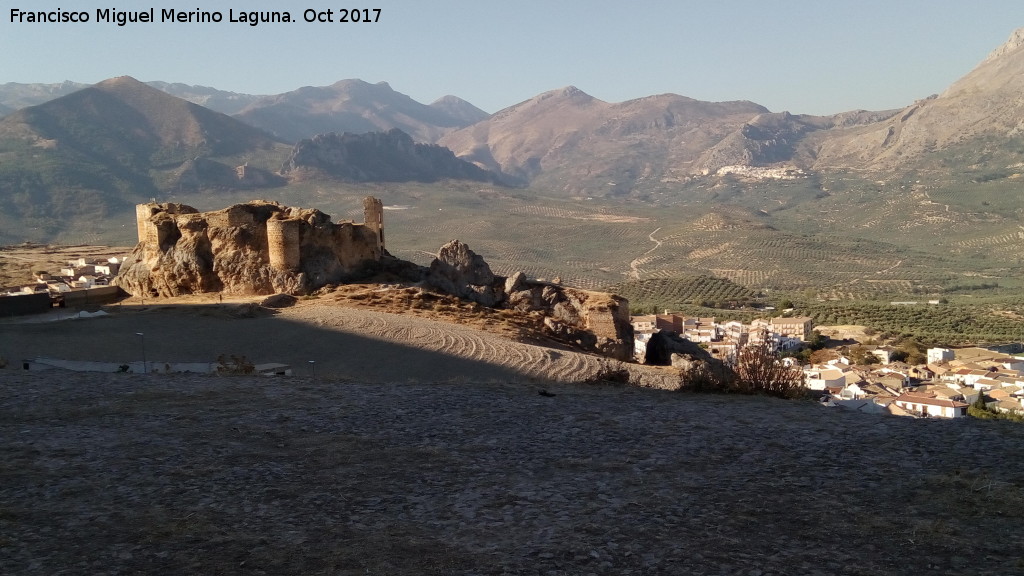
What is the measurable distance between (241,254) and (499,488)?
A: 1738 centimetres

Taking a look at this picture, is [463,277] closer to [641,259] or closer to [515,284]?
[515,284]

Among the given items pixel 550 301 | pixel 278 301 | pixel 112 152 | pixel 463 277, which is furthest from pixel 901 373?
pixel 112 152

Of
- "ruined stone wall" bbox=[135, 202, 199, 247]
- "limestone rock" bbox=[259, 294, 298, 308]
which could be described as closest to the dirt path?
"ruined stone wall" bbox=[135, 202, 199, 247]

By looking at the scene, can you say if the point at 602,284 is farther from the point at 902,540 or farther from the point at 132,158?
the point at 132,158

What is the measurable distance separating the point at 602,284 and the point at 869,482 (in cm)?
7126

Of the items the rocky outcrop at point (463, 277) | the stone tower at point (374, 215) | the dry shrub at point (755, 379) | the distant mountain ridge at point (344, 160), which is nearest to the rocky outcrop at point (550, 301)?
the rocky outcrop at point (463, 277)

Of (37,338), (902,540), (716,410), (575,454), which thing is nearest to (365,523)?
(575,454)

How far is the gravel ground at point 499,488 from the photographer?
5059 mm

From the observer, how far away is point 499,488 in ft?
21.2

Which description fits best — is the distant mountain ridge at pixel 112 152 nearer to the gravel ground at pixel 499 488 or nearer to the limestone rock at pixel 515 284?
the limestone rock at pixel 515 284

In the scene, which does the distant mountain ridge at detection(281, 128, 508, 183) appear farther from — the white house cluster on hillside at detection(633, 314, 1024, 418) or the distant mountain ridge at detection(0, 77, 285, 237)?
the white house cluster on hillside at detection(633, 314, 1024, 418)

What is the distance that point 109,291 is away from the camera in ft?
74.4

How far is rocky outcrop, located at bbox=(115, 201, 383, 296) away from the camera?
2192 cm

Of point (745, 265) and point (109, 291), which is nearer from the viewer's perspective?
point (109, 291)
